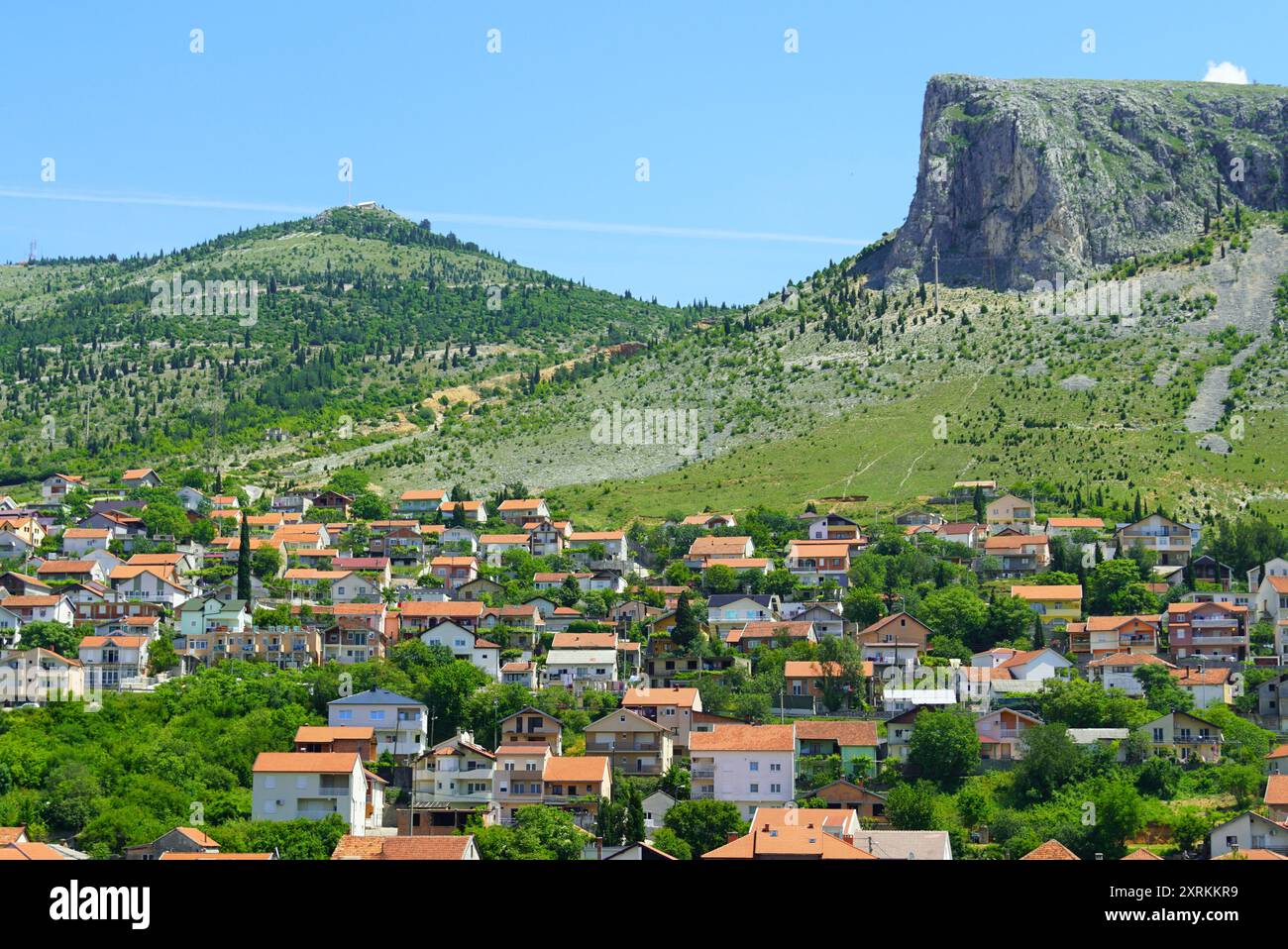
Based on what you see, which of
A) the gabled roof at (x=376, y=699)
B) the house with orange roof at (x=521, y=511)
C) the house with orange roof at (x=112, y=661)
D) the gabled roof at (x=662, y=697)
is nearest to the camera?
the gabled roof at (x=376, y=699)

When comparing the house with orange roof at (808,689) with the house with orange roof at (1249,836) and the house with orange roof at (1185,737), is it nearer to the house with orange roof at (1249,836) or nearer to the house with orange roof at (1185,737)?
the house with orange roof at (1185,737)

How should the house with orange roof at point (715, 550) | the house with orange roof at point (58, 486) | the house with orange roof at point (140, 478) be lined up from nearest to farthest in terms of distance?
1. the house with orange roof at point (715, 550)
2. the house with orange roof at point (58, 486)
3. the house with orange roof at point (140, 478)

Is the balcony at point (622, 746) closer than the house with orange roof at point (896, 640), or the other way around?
the balcony at point (622, 746)

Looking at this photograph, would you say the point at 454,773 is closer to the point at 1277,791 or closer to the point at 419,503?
the point at 1277,791

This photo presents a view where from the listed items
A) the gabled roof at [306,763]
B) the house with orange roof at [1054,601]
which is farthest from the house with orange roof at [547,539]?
the gabled roof at [306,763]

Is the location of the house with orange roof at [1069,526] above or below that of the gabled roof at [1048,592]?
above

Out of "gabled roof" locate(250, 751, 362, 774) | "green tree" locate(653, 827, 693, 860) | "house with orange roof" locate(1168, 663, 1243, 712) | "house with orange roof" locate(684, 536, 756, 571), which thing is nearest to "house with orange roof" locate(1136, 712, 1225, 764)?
"house with orange roof" locate(1168, 663, 1243, 712)

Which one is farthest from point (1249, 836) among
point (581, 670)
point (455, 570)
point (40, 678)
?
point (455, 570)

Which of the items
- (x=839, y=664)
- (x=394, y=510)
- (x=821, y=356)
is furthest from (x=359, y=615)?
(x=821, y=356)

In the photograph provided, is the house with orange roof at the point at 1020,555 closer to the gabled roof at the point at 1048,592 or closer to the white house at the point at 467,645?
the gabled roof at the point at 1048,592

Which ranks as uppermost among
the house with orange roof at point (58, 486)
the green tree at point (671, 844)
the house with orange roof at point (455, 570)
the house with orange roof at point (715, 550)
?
the house with orange roof at point (58, 486)
